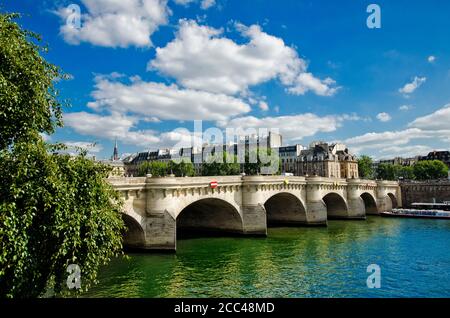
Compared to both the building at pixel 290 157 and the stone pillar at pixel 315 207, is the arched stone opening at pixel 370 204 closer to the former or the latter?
the stone pillar at pixel 315 207

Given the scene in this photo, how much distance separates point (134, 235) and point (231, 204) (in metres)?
12.9

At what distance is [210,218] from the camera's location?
45.2 metres

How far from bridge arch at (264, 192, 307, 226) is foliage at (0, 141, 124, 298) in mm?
40887

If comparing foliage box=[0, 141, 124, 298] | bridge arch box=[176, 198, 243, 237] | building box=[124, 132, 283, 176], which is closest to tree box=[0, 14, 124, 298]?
foliage box=[0, 141, 124, 298]

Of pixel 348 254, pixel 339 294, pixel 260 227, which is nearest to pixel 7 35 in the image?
pixel 339 294

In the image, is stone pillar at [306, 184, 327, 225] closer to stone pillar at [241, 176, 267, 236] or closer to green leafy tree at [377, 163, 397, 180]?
stone pillar at [241, 176, 267, 236]

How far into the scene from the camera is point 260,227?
42.4m

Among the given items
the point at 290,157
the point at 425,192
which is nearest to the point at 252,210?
the point at 425,192

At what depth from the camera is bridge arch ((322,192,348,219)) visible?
63031 millimetres

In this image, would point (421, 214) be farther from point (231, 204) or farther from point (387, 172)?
point (387, 172)

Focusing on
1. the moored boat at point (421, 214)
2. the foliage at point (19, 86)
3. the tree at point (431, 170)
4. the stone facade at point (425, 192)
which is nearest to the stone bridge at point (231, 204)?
the moored boat at point (421, 214)

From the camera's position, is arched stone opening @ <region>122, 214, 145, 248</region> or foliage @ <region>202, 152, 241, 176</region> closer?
arched stone opening @ <region>122, 214, 145, 248</region>

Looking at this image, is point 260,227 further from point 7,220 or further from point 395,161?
point 395,161

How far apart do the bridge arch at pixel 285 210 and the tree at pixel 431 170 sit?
84119 millimetres
